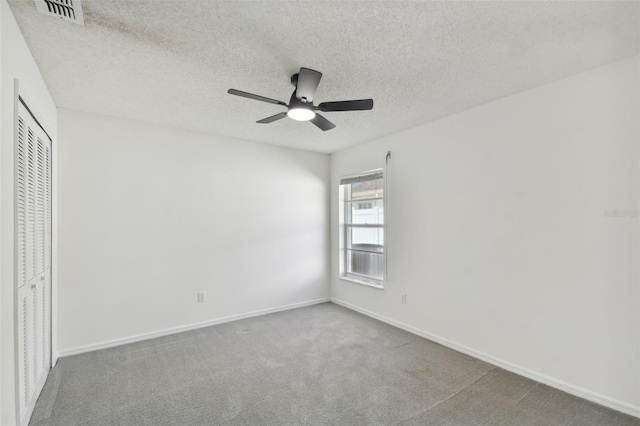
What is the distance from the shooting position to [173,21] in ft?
5.92

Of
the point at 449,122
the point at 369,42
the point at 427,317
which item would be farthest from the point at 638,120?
the point at 427,317

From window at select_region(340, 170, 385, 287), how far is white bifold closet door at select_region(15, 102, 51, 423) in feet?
11.7

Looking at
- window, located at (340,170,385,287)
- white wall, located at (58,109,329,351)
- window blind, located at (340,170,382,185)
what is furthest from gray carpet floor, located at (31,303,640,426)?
window blind, located at (340,170,382,185)

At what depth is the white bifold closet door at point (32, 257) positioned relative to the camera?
1879mm

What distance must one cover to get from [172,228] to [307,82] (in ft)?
8.50

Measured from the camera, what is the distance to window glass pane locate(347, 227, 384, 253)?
4.41m

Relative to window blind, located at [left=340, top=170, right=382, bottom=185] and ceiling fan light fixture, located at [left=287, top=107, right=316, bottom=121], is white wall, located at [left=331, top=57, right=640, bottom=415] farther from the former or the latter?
ceiling fan light fixture, located at [left=287, top=107, right=316, bottom=121]

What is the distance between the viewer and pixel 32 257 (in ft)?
7.25

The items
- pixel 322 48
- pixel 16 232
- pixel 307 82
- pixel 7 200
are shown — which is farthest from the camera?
pixel 307 82

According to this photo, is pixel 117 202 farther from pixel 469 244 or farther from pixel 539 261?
pixel 539 261

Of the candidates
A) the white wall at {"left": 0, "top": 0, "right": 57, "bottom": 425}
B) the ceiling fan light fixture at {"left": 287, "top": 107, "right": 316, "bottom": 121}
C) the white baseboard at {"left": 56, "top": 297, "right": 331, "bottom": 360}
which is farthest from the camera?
the white baseboard at {"left": 56, "top": 297, "right": 331, "bottom": 360}

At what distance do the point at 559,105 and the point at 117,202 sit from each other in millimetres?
4404

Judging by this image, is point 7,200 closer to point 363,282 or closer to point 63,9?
point 63,9

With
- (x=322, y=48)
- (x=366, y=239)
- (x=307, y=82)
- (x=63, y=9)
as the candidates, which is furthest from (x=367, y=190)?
(x=63, y=9)
